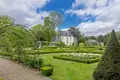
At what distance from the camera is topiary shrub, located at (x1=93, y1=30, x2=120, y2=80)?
6.00 m

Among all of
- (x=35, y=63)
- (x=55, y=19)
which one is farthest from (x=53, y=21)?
(x=35, y=63)

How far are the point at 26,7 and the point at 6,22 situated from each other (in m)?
3.75

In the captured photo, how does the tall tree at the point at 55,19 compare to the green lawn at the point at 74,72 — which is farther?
the tall tree at the point at 55,19

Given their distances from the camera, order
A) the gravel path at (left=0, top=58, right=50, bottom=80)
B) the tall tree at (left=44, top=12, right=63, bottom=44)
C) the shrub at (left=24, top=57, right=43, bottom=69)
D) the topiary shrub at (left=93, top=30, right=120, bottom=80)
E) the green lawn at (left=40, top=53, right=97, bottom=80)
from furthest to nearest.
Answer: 1. the tall tree at (left=44, top=12, right=63, bottom=44)
2. the shrub at (left=24, top=57, right=43, bottom=69)
3. the gravel path at (left=0, top=58, right=50, bottom=80)
4. the green lawn at (left=40, top=53, right=97, bottom=80)
5. the topiary shrub at (left=93, top=30, right=120, bottom=80)

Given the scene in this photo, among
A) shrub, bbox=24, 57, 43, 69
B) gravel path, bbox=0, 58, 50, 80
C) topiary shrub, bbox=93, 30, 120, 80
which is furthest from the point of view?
shrub, bbox=24, 57, 43, 69

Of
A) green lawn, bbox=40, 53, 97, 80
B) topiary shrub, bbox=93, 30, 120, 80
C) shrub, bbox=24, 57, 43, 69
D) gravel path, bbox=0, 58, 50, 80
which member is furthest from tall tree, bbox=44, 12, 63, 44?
topiary shrub, bbox=93, 30, 120, 80

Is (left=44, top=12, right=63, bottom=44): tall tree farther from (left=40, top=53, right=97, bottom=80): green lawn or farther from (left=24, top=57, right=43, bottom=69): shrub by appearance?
(left=40, top=53, right=97, bottom=80): green lawn

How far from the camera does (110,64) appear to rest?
609cm

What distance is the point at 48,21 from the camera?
45.5 m

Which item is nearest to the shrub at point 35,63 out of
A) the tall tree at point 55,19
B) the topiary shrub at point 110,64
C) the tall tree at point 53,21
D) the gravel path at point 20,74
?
the gravel path at point 20,74

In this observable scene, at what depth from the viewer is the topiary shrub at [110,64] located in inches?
236

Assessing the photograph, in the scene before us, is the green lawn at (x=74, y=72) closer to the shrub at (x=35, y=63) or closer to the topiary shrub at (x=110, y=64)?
the topiary shrub at (x=110, y=64)

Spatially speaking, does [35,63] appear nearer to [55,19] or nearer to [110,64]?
[110,64]

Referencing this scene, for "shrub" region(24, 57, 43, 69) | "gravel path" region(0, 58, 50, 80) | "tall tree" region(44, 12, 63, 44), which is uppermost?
"tall tree" region(44, 12, 63, 44)
